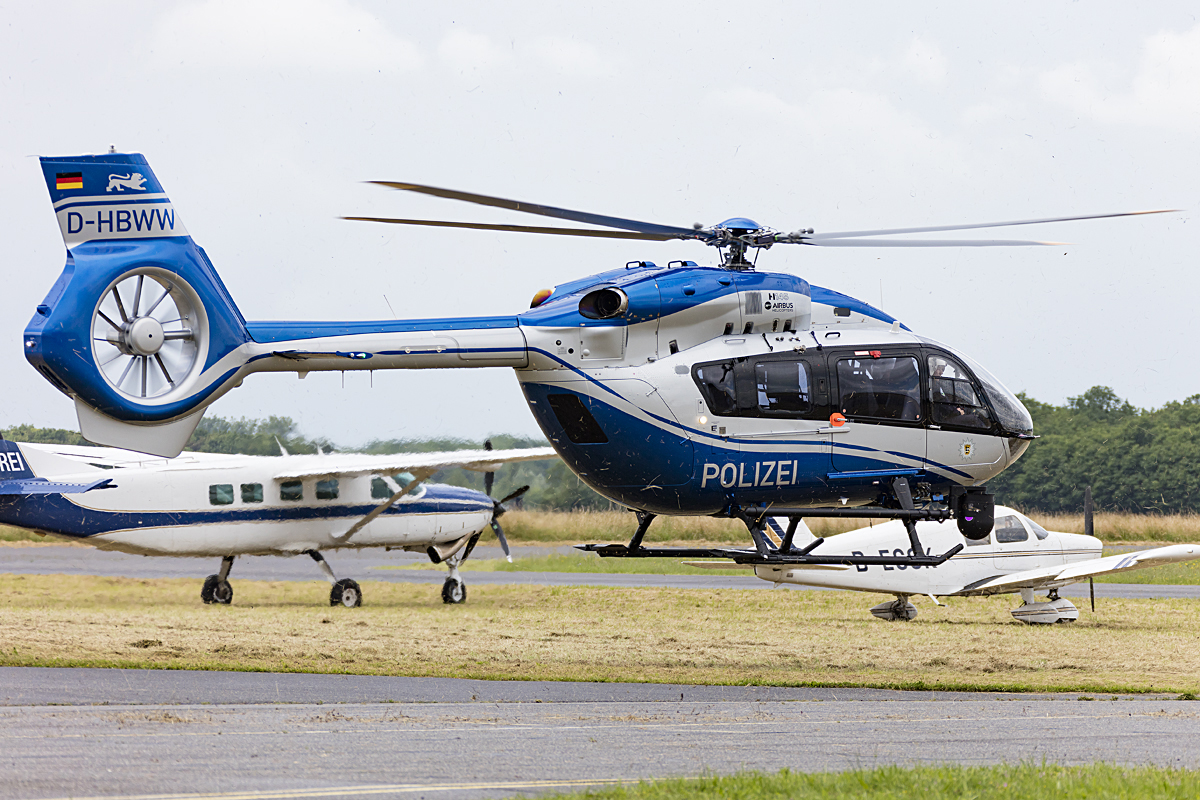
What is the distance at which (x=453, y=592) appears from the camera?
A: 2766cm

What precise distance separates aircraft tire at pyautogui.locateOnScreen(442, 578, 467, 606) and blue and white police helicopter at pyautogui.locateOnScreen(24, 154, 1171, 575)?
11.6 metres

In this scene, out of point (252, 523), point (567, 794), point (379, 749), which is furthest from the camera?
point (252, 523)

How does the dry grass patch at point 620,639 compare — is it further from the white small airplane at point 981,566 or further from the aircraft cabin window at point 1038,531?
the aircraft cabin window at point 1038,531

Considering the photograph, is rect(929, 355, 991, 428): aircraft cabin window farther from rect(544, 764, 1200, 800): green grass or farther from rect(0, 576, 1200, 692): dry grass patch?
rect(544, 764, 1200, 800): green grass

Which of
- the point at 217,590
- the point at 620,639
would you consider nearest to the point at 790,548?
the point at 620,639

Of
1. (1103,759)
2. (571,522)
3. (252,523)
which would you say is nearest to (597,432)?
(1103,759)

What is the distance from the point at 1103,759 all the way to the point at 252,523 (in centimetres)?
1955

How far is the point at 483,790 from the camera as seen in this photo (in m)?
8.25

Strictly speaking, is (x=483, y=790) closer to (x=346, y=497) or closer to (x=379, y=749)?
(x=379, y=749)

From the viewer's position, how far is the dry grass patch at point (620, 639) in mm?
16859

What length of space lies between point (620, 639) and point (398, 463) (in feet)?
25.8

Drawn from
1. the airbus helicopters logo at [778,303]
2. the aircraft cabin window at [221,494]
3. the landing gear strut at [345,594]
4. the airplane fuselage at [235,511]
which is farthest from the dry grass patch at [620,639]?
the airbus helicopters logo at [778,303]

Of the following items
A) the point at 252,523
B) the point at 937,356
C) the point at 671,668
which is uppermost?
the point at 937,356

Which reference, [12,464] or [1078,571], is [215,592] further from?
[1078,571]
